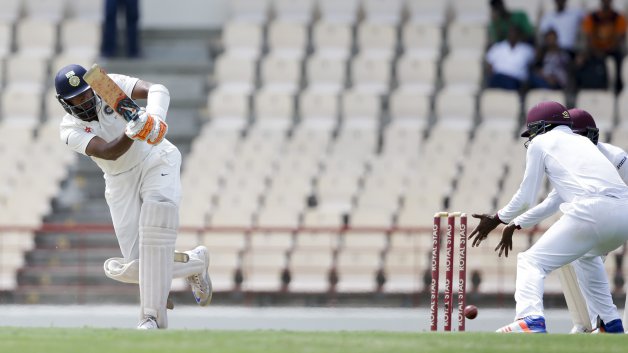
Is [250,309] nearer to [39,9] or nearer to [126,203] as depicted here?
[126,203]

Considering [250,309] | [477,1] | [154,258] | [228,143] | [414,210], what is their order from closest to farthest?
[154,258] → [250,309] → [414,210] → [228,143] → [477,1]

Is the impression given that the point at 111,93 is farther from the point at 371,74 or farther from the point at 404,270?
the point at 371,74

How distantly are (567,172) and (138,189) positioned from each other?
9.50 ft

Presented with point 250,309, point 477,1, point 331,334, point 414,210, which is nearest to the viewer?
point 331,334

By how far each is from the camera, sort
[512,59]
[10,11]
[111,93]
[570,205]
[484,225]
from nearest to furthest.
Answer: [111,93] → [570,205] → [484,225] → [512,59] → [10,11]

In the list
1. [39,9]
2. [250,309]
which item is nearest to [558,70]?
[250,309]

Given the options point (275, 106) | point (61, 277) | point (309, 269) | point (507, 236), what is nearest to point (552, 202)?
point (507, 236)

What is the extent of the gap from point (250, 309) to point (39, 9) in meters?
6.94

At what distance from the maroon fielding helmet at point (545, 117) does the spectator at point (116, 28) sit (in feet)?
32.2

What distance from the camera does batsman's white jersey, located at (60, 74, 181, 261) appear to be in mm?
10242

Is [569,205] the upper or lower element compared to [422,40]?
lower

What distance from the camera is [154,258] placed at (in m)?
10.2

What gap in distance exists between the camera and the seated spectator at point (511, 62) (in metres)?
18.3

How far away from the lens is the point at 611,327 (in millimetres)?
10477
